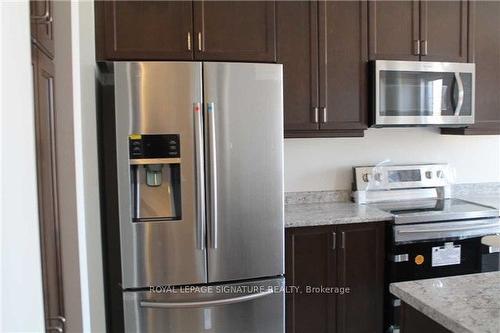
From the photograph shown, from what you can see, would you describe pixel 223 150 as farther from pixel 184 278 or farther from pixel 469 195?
pixel 469 195

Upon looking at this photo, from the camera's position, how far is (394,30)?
261 cm

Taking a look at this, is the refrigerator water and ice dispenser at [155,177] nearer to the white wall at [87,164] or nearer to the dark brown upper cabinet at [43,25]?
the white wall at [87,164]

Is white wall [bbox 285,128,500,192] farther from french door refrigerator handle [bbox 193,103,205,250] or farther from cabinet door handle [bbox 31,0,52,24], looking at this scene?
cabinet door handle [bbox 31,0,52,24]

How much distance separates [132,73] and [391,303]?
1925 millimetres

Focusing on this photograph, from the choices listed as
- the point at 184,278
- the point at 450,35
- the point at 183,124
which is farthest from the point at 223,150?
the point at 450,35

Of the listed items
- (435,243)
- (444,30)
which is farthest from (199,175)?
(444,30)

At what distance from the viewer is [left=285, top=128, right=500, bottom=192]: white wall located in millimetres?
2885

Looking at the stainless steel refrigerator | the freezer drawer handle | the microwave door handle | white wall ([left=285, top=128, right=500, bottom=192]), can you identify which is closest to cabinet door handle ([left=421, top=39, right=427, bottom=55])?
the microwave door handle

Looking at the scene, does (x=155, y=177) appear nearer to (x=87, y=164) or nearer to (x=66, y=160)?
(x=87, y=164)

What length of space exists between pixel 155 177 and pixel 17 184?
1.13 meters

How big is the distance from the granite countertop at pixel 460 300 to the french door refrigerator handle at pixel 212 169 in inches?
38.9

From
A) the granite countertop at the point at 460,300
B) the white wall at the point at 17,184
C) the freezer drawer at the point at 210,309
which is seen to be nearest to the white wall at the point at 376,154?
the freezer drawer at the point at 210,309

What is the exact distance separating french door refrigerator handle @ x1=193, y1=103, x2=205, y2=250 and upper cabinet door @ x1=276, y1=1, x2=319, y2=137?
2.24ft

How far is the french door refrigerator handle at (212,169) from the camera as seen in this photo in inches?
78.7
